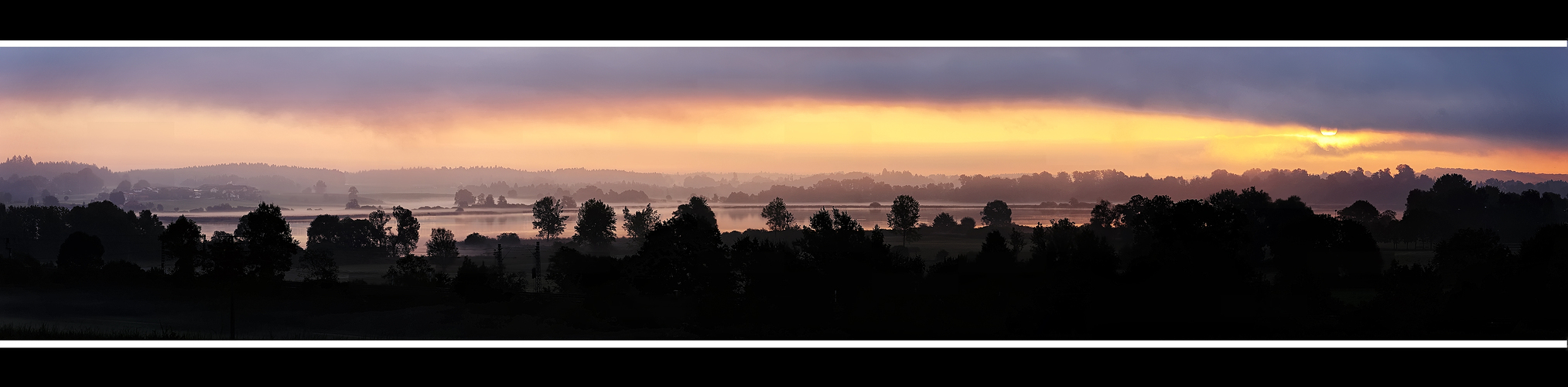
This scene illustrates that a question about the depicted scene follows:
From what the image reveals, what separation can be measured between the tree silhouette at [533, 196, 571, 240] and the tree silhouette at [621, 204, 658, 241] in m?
2.62

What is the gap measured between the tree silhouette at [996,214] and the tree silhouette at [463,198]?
16.6 metres

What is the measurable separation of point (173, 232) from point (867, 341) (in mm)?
25267

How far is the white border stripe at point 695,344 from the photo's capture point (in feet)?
21.4

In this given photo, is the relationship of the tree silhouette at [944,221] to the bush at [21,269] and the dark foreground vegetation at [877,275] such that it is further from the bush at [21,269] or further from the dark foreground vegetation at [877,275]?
the bush at [21,269]

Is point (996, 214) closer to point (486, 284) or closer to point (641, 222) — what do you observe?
point (641, 222)

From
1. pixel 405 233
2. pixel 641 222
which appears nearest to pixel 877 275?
pixel 641 222

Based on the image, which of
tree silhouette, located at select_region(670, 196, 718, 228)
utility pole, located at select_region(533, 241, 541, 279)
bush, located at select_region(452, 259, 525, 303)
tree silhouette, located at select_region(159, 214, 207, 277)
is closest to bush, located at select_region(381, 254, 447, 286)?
bush, located at select_region(452, 259, 525, 303)

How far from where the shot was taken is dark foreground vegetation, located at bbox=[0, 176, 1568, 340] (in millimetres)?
20281

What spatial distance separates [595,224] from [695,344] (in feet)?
68.8

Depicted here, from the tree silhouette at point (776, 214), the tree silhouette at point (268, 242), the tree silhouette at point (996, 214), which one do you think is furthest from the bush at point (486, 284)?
the tree silhouette at point (996, 214)

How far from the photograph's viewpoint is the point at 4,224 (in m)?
21.9

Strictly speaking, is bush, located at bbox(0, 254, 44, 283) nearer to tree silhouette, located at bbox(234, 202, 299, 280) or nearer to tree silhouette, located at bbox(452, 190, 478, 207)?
tree silhouette, located at bbox(234, 202, 299, 280)
